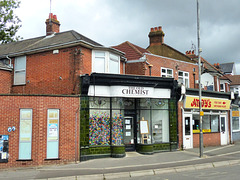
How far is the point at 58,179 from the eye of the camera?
9.37 m

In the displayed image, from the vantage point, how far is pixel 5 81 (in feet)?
52.4

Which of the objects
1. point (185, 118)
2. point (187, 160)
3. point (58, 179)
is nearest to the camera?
point (58, 179)

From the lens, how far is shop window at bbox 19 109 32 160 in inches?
457

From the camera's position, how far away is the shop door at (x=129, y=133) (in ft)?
49.0

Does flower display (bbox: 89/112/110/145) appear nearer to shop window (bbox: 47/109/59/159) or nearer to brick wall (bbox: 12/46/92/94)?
brick wall (bbox: 12/46/92/94)

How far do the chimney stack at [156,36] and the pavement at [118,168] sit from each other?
11.4m

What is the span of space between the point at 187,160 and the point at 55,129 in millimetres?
6979

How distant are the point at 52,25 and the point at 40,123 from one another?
921cm

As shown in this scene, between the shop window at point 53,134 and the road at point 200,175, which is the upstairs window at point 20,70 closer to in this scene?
the shop window at point 53,134

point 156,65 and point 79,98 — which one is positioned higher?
point 156,65

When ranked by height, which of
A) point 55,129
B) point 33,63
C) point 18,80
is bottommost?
point 55,129

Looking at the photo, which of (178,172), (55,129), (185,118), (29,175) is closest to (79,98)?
(55,129)

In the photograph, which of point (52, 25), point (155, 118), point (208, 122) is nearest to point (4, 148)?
point (155, 118)

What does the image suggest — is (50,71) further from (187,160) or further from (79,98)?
(187,160)
